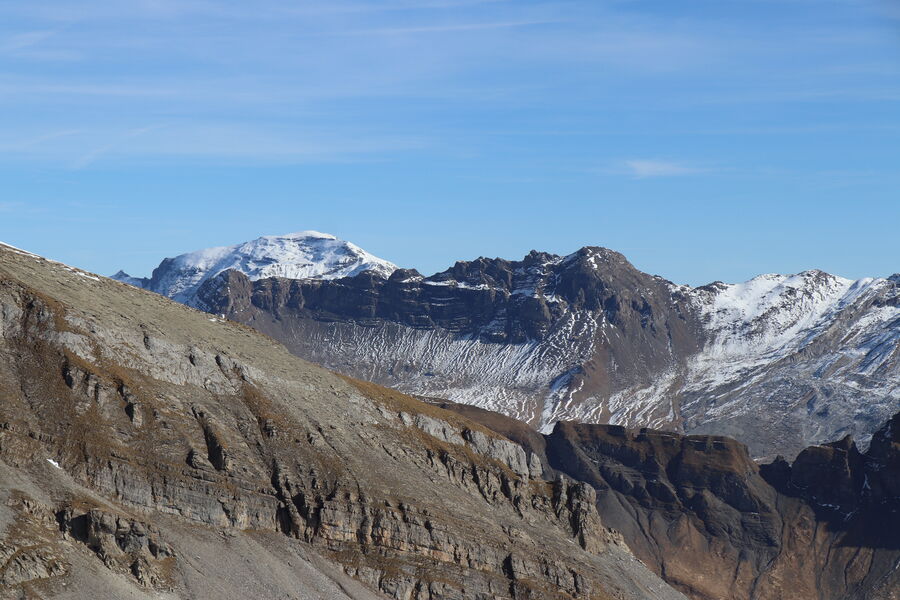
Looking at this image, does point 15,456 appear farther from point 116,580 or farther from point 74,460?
point 116,580

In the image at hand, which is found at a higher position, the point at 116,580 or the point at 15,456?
the point at 15,456

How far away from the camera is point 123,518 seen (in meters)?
190

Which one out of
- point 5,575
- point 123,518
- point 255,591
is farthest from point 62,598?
point 255,591

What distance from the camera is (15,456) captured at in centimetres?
19212

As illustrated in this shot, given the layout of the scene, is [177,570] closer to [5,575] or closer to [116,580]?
[116,580]

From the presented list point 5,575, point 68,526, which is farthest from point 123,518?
point 5,575

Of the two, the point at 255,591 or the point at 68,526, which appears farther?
the point at 255,591

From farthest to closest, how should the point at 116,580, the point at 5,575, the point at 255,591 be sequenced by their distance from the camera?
the point at 255,591
the point at 116,580
the point at 5,575

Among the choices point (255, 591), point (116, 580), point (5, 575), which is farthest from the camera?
point (255, 591)

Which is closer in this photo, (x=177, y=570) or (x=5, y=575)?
(x=5, y=575)

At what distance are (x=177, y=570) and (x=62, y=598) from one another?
20.3m

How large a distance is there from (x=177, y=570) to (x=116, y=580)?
10831mm

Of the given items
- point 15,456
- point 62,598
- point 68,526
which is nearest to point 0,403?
point 15,456

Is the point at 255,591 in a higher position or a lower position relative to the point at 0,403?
lower
